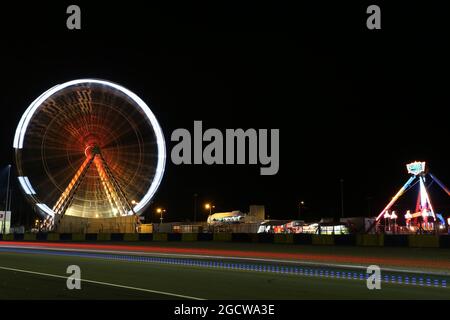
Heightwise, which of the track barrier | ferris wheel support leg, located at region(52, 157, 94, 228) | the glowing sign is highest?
the glowing sign

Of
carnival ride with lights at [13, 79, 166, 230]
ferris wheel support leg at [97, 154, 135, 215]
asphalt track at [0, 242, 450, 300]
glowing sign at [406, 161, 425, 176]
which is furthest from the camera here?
glowing sign at [406, 161, 425, 176]

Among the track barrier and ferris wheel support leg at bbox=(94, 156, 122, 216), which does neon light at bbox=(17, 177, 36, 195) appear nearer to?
the track barrier

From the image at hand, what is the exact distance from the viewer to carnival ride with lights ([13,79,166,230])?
41.0 m

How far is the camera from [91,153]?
43.3 meters

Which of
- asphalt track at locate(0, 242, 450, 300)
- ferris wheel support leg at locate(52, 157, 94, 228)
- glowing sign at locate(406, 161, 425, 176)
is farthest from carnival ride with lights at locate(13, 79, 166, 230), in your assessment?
glowing sign at locate(406, 161, 425, 176)

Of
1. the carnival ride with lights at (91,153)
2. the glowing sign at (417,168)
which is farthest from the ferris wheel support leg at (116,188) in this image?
the glowing sign at (417,168)

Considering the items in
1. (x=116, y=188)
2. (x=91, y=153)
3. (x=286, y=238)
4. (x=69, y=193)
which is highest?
(x=91, y=153)

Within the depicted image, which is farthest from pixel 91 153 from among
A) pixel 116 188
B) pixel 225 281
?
pixel 225 281

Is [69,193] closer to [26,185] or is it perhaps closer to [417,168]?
[26,185]

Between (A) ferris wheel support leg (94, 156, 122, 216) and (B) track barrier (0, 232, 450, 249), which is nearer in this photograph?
(B) track barrier (0, 232, 450, 249)

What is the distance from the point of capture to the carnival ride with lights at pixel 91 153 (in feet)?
135

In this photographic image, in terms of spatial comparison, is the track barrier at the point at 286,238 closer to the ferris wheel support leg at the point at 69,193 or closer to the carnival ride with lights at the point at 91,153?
the ferris wheel support leg at the point at 69,193

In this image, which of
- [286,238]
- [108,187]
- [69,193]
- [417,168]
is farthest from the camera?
[417,168]
